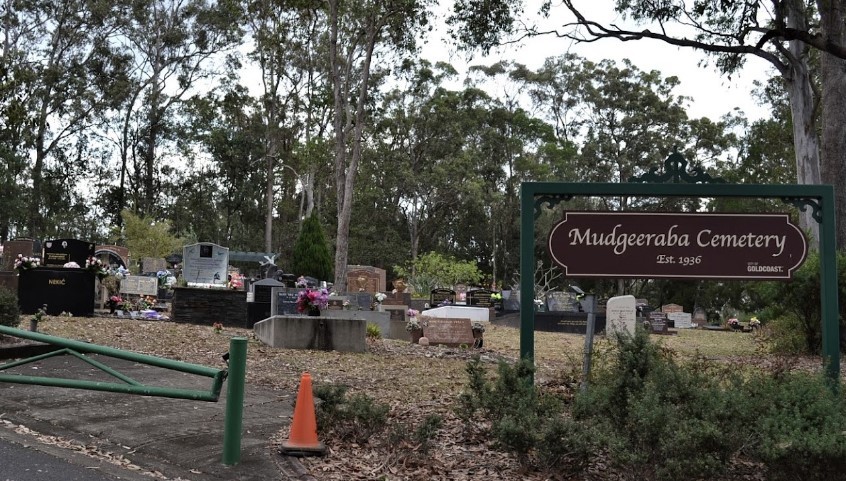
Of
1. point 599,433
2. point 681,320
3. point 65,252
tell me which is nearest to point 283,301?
point 65,252

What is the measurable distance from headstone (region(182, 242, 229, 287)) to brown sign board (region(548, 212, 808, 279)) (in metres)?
16.0

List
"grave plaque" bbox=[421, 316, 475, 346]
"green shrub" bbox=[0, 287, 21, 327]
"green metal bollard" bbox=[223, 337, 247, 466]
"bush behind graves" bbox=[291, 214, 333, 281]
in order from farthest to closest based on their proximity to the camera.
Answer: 1. "bush behind graves" bbox=[291, 214, 333, 281]
2. "grave plaque" bbox=[421, 316, 475, 346]
3. "green shrub" bbox=[0, 287, 21, 327]
4. "green metal bollard" bbox=[223, 337, 247, 466]

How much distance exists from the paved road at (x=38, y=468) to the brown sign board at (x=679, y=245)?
13.1 feet

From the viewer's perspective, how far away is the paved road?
4.85 m

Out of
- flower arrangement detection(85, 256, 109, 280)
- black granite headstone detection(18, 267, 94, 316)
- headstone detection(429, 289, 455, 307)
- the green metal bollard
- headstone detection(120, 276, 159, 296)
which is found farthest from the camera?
headstone detection(429, 289, 455, 307)

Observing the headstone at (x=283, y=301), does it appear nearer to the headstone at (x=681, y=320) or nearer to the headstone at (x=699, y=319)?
the headstone at (x=681, y=320)

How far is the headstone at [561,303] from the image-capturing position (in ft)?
96.1

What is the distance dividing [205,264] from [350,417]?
1633 cm

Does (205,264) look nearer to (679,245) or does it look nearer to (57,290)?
(57,290)

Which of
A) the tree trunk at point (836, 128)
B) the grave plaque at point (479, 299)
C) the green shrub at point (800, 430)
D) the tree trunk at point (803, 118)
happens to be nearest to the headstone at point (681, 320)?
the grave plaque at point (479, 299)

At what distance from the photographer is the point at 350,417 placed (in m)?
5.99

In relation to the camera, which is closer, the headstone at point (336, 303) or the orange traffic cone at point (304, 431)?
the orange traffic cone at point (304, 431)

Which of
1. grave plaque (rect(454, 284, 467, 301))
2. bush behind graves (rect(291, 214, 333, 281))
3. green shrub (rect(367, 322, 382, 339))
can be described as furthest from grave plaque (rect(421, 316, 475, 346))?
bush behind graves (rect(291, 214, 333, 281))

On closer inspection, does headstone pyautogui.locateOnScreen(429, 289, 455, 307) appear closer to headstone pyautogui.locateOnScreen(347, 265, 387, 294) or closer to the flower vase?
headstone pyautogui.locateOnScreen(347, 265, 387, 294)
